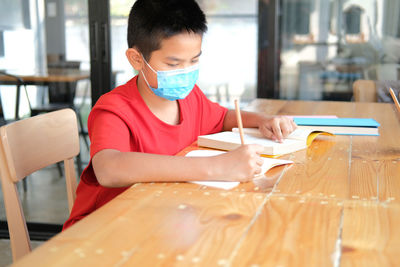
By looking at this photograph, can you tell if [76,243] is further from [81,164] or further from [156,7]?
[81,164]

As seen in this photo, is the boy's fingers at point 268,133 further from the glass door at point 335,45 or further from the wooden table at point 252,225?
the glass door at point 335,45

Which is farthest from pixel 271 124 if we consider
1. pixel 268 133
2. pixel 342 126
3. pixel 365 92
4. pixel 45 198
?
pixel 45 198

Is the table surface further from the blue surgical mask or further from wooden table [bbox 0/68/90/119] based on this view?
the blue surgical mask

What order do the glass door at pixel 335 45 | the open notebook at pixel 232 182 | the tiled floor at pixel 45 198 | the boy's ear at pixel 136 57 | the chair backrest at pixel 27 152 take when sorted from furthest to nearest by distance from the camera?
the glass door at pixel 335 45
the tiled floor at pixel 45 198
the boy's ear at pixel 136 57
the chair backrest at pixel 27 152
the open notebook at pixel 232 182

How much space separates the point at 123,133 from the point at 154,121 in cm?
16

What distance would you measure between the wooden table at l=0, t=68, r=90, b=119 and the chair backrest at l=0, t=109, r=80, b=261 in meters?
1.58

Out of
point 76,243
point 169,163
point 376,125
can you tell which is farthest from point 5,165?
point 376,125

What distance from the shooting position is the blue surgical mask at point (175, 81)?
131 centimetres

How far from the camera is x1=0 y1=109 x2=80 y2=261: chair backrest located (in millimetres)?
1106

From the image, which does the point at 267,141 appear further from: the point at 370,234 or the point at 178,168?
the point at 370,234

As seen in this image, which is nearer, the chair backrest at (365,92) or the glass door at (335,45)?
the chair backrest at (365,92)

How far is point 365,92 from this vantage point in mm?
2596

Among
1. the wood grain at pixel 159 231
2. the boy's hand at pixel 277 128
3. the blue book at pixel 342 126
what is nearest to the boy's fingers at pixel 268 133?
the boy's hand at pixel 277 128

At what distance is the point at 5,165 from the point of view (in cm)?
110
